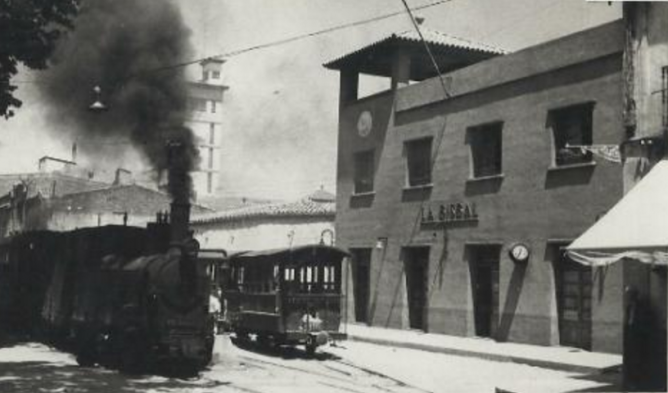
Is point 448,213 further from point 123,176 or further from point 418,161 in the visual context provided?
point 123,176

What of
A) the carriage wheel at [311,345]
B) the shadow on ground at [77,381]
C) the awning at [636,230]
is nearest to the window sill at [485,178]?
the carriage wheel at [311,345]

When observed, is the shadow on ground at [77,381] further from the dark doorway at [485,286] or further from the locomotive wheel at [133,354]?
the dark doorway at [485,286]

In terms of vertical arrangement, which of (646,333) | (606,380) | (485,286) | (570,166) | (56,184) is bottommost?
(606,380)

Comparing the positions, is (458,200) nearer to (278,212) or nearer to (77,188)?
(278,212)

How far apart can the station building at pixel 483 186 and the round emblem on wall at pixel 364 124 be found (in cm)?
6

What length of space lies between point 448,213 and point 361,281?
16.9 feet

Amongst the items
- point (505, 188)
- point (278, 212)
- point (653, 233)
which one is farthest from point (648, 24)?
point (278, 212)

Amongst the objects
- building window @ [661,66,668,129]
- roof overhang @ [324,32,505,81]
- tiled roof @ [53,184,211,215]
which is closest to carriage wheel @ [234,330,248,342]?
roof overhang @ [324,32,505,81]

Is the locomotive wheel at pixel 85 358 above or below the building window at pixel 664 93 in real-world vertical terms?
below

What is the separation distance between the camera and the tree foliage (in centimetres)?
1145

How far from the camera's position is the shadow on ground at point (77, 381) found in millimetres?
12201

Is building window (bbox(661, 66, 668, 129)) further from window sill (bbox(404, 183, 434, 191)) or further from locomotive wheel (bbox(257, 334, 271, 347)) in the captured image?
locomotive wheel (bbox(257, 334, 271, 347))

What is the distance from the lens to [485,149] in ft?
69.7

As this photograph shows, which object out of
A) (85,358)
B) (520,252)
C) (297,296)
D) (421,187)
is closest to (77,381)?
(85,358)
